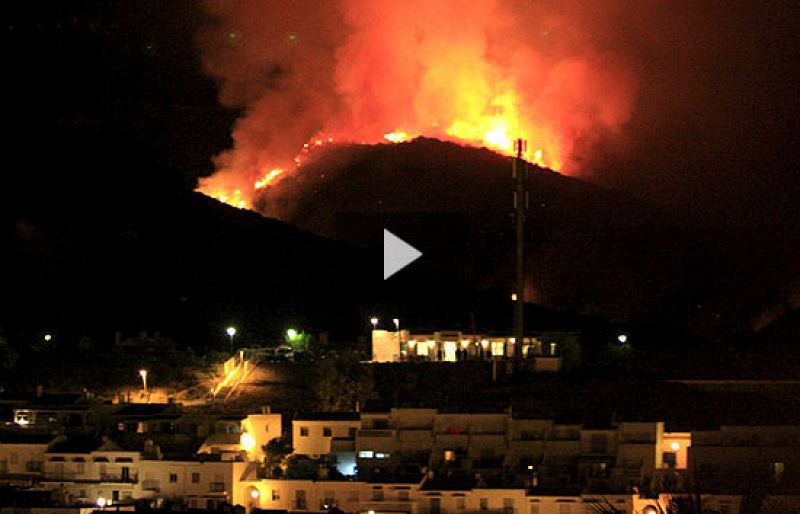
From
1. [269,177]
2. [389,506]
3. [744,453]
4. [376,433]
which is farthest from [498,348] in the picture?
[269,177]

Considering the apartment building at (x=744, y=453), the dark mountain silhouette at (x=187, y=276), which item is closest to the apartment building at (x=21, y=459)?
the apartment building at (x=744, y=453)

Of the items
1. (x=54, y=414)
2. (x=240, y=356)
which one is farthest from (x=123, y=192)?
(x=54, y=414)

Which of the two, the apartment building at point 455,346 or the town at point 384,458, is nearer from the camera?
the town at point 384,458

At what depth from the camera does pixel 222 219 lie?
2301 inches

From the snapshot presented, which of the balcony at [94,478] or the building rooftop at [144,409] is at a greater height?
the building rooftop at [144,409]

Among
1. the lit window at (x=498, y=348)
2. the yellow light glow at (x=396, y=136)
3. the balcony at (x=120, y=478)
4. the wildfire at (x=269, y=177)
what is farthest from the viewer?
the yellow light glow at (x=396, y=136)

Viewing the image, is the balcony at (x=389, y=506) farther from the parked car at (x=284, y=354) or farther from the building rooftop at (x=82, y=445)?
the parked car at (x=284, y=354)

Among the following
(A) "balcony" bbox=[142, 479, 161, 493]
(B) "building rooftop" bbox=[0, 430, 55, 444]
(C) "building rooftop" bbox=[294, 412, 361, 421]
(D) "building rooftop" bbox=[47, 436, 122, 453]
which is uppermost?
(C) "building rooftop" bbox=[294, 412, 361, 421]

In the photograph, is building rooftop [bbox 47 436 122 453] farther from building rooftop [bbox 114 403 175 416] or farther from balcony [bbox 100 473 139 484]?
building rooftop [bbox 114 403 175 416]

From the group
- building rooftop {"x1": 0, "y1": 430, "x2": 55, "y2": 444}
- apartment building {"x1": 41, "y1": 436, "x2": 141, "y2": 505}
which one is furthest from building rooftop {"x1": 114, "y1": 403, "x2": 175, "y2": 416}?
apartment building {"x1": 41, "y1": 436, "x2": 141, "y2": 505}

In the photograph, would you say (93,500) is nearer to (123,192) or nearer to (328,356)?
(328,356)
